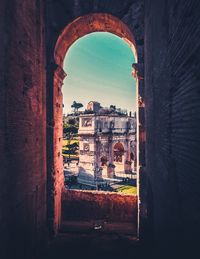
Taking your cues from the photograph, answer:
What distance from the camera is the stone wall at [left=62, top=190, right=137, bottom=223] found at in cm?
774

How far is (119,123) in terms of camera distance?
84.0ft

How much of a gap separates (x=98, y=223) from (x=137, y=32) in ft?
21.6

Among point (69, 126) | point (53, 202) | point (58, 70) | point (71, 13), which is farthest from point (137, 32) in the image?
point (69, 126)

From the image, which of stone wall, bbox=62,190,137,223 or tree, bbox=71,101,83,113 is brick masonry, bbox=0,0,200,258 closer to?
stone wall, bbox=62,190,137,223

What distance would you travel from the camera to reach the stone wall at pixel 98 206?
7742 mm

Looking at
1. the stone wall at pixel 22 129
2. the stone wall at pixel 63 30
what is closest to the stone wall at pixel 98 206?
the stone wall at pixel 63 30

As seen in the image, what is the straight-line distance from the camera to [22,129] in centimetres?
471

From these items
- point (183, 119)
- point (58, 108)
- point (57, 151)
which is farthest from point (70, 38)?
point (183, 119)

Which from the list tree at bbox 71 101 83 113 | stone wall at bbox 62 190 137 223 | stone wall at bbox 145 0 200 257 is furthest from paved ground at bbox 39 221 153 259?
tree at bbox 71 101 83 113

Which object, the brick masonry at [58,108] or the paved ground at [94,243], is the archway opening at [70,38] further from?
the paved ground at [94,243]

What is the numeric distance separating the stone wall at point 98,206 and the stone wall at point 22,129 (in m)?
1.64

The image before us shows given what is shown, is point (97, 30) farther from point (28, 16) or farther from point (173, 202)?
point (173, 202)

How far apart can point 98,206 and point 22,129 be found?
4.66 m

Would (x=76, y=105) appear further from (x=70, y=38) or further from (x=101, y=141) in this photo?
(x=70, y=38)
